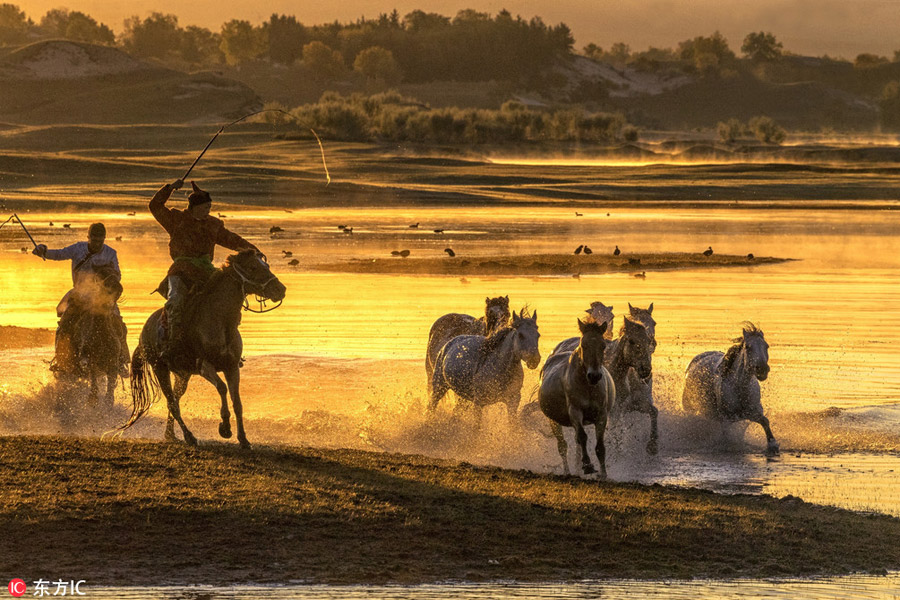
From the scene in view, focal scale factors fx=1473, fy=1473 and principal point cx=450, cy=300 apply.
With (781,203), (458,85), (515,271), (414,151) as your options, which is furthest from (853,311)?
(458,85)

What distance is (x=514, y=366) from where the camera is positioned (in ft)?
45.7

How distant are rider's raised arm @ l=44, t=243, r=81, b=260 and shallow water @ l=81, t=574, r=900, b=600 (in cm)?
717

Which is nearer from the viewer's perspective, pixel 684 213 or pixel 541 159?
pixel 684 213

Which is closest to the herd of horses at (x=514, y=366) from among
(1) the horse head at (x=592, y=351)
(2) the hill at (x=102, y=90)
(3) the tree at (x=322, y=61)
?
(1) the horse head at (x=592, y=351)

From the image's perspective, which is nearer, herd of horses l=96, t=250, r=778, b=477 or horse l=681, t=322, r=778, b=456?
herd of horses l=96, t=250, r=778, b=477

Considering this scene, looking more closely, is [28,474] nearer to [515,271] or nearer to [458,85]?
[515,271]

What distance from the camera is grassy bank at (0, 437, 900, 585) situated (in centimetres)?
937

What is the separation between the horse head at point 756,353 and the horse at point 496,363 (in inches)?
89.1

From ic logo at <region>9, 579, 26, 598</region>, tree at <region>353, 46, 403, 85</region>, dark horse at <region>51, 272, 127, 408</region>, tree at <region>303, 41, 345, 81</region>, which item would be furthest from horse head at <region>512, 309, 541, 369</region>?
tree at <region>353, 46, 403, 85</region>

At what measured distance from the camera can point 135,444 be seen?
12820mm

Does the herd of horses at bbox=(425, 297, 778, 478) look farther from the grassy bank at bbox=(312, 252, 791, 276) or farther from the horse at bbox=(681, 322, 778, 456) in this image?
the grassy bank at bbox=(312, 252, 791, 276)

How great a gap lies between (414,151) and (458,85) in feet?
270

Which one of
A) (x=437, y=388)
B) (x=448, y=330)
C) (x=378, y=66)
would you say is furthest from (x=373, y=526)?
(x=378, y=66)

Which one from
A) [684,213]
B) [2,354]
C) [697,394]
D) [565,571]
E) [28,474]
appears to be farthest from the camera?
[684,213]
